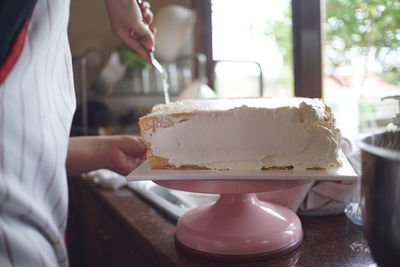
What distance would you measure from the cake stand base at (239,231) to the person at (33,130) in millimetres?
207

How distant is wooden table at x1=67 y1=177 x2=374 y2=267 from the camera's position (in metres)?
0.60

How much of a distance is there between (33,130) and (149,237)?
315mm

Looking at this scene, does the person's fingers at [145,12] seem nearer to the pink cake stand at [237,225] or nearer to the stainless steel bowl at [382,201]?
the pink cake stand at [237,225]

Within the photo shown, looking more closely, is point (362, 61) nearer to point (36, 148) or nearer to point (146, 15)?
point (146, 15)

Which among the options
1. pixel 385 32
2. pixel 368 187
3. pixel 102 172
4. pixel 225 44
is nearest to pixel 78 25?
pixel 225 44

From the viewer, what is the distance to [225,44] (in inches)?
78.4

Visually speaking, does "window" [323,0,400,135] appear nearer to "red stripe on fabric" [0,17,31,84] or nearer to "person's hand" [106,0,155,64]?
"person's hand" [106,0,155,64]

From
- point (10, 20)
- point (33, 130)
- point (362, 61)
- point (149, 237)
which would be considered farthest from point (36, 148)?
point (362, 61)

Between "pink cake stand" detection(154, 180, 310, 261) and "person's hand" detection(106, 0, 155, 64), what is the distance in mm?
376

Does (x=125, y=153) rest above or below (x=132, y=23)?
below

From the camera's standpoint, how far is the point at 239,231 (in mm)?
612

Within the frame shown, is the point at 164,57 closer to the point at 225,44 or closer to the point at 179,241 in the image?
the point at 225,44

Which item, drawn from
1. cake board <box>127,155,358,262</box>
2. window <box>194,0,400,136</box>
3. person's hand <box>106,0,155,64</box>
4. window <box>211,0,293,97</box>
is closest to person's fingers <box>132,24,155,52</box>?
person's hand <box>106,0,155,64</box>

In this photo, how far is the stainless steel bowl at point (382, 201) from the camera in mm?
398
